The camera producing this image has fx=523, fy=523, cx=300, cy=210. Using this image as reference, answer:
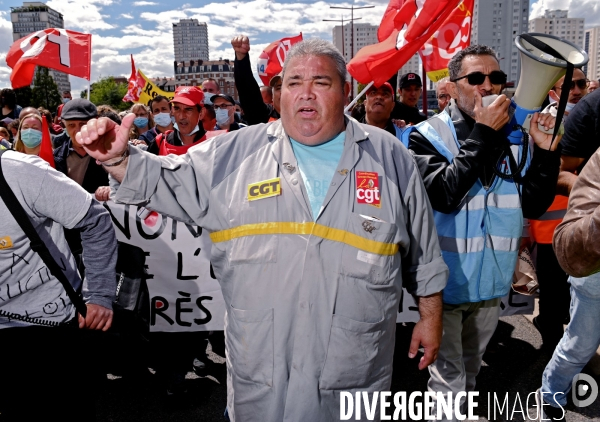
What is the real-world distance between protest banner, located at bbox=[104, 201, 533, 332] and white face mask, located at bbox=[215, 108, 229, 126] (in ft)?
8.90

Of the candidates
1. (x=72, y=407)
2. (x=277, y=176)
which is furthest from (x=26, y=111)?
(x=277, y=176)

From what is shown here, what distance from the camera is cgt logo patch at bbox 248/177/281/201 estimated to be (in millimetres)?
2059

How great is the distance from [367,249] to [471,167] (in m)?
0.85

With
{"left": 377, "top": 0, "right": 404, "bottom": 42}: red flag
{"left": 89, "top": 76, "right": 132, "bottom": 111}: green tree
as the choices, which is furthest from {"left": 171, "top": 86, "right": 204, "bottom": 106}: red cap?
{"left": 89, "top": 76, "right": 132, "bottom": 111}: green tree

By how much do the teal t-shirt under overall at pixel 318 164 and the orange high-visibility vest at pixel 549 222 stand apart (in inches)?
105

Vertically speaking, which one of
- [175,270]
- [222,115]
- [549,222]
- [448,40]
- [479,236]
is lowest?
[175,270]

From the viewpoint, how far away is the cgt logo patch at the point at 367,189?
2.10 metres

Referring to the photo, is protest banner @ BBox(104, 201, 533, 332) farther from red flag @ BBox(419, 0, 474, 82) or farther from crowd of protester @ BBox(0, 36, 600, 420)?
red flag @ BBox(419, 0, 474, 82)

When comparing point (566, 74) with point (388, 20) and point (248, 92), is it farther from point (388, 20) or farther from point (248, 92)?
point (388, 20)

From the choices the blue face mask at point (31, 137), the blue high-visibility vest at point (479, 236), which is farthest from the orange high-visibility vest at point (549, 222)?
the blue face mask at point (31, 137)

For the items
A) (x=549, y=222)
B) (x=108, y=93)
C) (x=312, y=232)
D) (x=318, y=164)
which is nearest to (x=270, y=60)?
(x=549, y=222)

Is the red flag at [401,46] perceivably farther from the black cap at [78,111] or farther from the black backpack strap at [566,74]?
the black cap at [78,111]

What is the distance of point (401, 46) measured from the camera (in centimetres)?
447

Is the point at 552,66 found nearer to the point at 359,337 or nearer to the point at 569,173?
the point at 569,173
